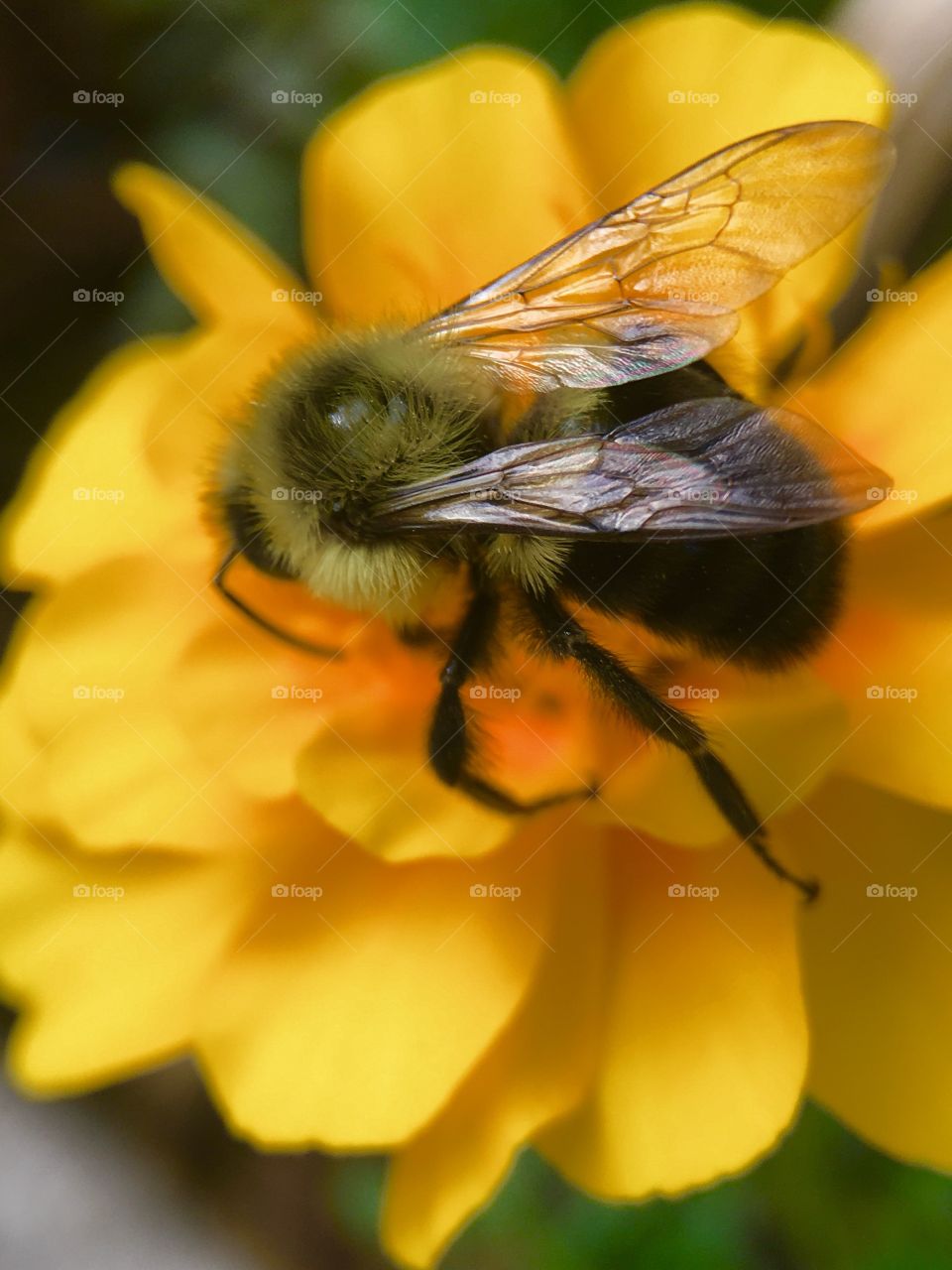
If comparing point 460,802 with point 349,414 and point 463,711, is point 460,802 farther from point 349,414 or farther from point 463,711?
point 349,414

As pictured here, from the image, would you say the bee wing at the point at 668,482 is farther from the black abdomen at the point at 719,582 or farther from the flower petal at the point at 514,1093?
the flower petal at the point at 514,1093

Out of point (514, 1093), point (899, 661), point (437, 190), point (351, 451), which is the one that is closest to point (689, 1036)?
point (514, 1093)

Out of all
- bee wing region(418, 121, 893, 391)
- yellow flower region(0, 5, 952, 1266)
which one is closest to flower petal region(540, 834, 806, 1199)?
yellow flower region(0, 5, 952, 1266)

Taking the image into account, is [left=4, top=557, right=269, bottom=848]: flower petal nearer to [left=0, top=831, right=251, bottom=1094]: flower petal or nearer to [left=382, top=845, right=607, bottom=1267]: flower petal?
[left=0, top=831, right=251, bottom=1094]: flower petal

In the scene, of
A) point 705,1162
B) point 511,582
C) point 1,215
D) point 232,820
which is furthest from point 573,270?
point 1,215

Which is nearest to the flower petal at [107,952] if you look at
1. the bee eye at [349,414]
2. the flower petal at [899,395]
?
the bee eye at [349,414]

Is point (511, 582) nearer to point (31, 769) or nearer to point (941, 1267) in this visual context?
point (31, 769)
